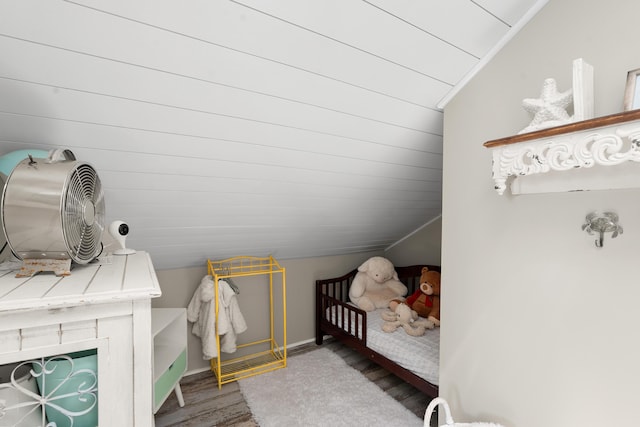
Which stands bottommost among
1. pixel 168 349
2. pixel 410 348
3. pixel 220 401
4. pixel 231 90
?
pixel 220 401

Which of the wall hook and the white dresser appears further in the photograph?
the wall hook

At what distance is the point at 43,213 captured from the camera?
2.59ft

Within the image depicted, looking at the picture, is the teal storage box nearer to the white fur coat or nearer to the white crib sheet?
the white fur coat

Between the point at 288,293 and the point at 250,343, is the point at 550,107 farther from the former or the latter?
the point at 250,343

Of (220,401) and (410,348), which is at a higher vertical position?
(410,348)

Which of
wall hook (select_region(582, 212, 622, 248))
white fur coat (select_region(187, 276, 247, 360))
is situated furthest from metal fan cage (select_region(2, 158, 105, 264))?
white fur coat (select_region(187, 276, 247, 360))

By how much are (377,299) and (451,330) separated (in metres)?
1.67

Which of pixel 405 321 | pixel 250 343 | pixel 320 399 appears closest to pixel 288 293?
pixel 250 343

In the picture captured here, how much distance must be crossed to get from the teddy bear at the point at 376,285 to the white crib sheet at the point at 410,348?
1.41ft

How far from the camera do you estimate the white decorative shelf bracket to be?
32.4 inches

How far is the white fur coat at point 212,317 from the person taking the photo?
2500 millimetres

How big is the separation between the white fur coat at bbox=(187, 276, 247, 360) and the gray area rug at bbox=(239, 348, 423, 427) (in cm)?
38

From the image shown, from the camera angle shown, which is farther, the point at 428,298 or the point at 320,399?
the point at 428,298

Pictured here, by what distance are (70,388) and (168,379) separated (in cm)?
128
